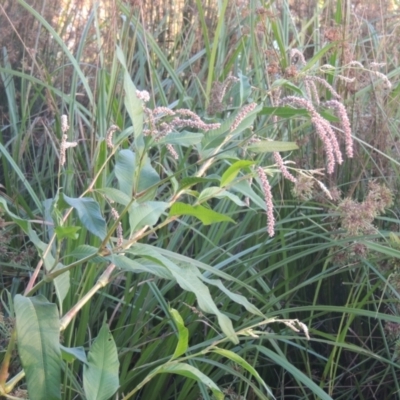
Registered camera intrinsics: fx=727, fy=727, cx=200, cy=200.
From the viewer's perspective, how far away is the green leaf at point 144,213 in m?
0.97

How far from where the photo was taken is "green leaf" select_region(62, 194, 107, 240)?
955mm

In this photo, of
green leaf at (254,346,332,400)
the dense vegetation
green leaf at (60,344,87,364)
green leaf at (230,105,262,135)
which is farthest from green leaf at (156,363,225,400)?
green leaf at (254,346,332,400)

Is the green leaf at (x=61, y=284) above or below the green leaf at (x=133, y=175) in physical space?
below

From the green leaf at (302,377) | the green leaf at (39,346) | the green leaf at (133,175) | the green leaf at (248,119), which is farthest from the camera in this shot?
the green leaf at (302,377)

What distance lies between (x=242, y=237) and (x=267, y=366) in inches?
13.6

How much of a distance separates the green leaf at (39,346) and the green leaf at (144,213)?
0.15m

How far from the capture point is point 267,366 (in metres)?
1.92

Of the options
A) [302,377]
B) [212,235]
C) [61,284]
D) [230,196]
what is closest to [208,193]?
[230,196]

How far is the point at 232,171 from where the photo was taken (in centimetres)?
103

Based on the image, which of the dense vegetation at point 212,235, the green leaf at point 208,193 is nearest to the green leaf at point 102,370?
the dense vegetation at point 212,235

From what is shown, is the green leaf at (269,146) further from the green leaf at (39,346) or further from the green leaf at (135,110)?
the green leaf at (39,346)

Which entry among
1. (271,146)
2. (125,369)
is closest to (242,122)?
(271,146)

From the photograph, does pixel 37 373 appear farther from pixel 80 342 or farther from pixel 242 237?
pixel 242 237

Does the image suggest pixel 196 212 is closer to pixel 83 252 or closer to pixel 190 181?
pixel 190 181
